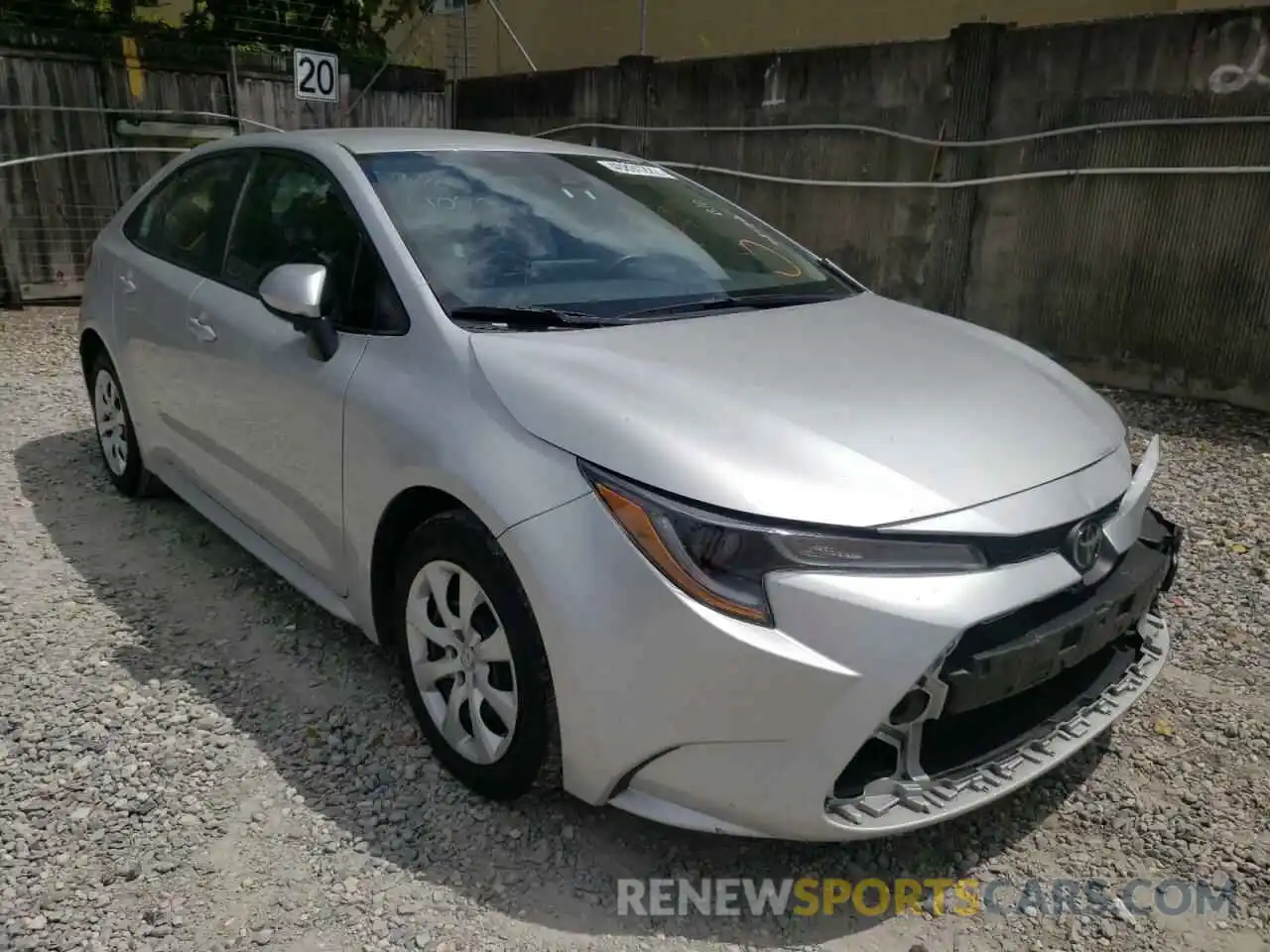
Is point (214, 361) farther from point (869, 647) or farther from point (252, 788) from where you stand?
point (869, 647)

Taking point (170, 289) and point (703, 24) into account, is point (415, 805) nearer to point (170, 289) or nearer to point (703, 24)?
point (170, 289)

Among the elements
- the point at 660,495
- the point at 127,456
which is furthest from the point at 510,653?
the point at 127,456

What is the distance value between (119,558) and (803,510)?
303 cm

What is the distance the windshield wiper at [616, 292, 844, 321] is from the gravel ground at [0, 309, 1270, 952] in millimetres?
1339

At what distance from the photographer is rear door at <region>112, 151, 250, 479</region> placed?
3510 mm

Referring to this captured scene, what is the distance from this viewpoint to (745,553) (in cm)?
191

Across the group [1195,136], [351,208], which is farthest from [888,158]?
[351,208]

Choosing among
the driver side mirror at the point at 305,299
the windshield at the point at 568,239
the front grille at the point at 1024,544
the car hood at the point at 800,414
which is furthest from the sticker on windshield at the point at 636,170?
the front grille at the point at 1024,544

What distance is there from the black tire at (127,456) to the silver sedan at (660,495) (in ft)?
3.30

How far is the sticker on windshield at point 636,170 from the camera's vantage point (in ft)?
11.3

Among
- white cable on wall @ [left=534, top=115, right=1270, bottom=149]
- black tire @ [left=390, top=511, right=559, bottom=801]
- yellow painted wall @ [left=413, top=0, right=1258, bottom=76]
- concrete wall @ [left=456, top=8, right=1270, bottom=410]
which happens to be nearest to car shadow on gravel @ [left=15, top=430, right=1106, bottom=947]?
black tire @ [left=390, top=511, right=559, bottom=801]

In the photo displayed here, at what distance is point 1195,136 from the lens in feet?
18.4

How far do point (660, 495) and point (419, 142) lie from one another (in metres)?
1.80

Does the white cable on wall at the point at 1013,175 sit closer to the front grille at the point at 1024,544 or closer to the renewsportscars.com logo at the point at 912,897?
the front grille at the point at 1024,544
